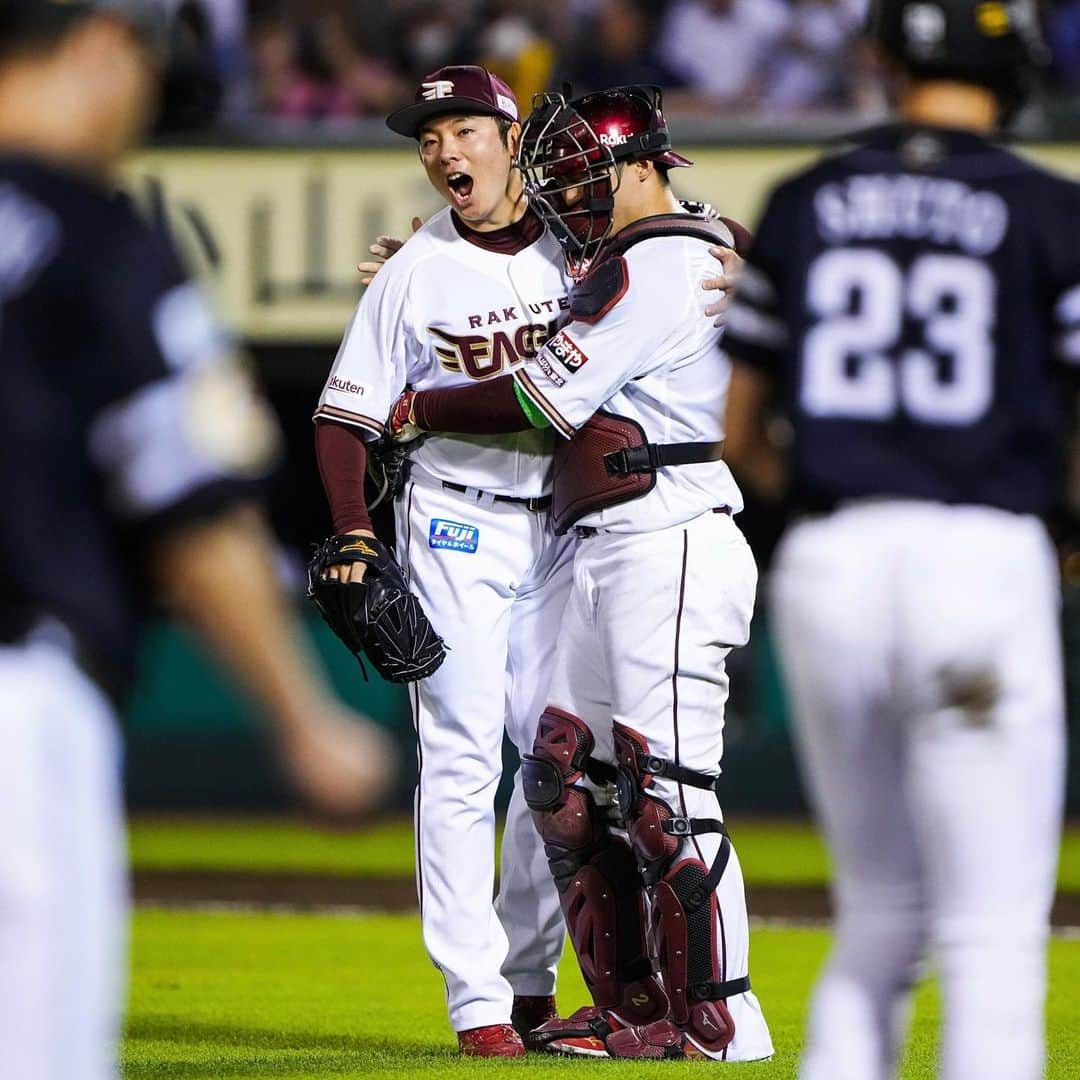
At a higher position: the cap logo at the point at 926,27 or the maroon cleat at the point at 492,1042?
the cap logo at the point at 926,27

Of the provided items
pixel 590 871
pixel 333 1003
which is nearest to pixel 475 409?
pixel 590 871

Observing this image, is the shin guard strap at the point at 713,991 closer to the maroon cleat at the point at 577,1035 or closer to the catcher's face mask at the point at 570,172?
the maroon cleat at the point at 577,1035

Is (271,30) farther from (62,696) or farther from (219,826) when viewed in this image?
(62,696)

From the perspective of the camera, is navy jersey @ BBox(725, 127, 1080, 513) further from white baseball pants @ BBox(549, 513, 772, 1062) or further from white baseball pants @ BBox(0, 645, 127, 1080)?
white baseball pants @ BBox(549, 513, 772, 1062)

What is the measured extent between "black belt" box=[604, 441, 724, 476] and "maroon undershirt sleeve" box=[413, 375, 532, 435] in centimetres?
25

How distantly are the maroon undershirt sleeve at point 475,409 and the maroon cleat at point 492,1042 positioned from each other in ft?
5.03

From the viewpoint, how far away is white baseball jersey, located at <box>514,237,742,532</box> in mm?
5074

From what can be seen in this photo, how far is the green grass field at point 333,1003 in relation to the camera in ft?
16.7

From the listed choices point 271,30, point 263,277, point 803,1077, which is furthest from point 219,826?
point 803,1077

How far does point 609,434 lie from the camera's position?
5.26 m

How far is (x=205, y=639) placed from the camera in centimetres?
233

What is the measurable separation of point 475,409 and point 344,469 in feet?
1.51

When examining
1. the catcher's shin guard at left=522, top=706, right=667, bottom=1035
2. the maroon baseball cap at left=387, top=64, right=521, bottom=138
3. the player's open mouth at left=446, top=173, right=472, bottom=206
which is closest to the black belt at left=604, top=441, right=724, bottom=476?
the catcher's shin guard at left=522, top=706, right=667, bottom=1035

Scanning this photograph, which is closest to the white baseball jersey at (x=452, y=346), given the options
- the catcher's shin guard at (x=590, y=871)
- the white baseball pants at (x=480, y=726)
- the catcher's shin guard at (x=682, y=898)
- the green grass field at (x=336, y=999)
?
the white baseball pants at (x=480, y=726)
